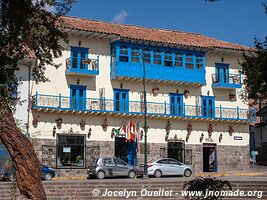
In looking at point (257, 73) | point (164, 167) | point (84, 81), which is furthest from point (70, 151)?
point (257, 73)

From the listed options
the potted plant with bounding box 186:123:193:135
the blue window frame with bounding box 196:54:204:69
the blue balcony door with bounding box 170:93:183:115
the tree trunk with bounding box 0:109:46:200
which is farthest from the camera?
the blue window frame with bounding box 196:54:204:69

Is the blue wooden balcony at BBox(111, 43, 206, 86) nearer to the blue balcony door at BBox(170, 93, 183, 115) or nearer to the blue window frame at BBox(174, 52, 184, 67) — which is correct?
the blue window frame at BBox(174, 52, 184, 67)

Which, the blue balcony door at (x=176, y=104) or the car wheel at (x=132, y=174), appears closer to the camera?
the car wheel at (x=132, y=174)

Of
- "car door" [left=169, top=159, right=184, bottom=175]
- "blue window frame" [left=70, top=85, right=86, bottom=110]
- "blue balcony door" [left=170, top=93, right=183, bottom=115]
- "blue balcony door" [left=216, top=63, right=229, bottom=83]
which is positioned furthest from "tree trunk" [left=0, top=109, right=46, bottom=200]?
"blue balcony door" [left=216, top=63, right=229, bottom=83]

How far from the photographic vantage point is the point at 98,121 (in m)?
35.5

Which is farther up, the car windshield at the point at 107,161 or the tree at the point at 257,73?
the tree at the point at 257,73

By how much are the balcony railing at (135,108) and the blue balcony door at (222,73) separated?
7.86ft

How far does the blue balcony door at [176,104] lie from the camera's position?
38.4 metres

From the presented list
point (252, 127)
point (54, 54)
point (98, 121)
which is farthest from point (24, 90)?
point (252, 127)

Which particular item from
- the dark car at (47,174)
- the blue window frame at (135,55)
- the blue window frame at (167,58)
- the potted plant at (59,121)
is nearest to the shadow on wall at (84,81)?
the potted plant at (59,121)

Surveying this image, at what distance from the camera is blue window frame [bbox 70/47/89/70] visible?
3497 centimetres

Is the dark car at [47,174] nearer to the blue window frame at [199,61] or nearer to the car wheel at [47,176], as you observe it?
the car wheel at [47,176]

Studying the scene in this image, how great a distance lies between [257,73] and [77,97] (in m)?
22.5

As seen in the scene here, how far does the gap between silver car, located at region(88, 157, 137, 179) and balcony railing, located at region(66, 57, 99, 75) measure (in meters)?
7.47
